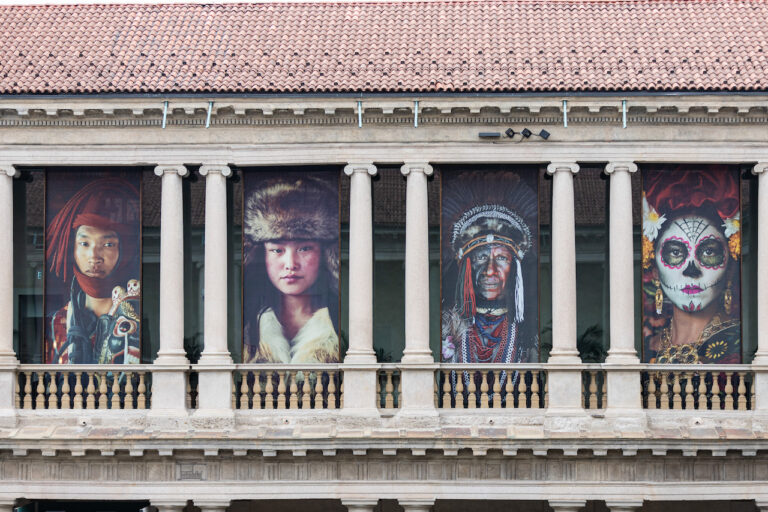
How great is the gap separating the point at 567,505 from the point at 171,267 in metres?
11.1

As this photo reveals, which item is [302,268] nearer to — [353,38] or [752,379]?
[353,38]

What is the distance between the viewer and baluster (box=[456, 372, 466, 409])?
34156 millimetres

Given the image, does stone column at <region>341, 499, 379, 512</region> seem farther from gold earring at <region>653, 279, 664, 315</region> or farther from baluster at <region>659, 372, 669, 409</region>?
gold earring at <region>653, 279, 664, 315</region>

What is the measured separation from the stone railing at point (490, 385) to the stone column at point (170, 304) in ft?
20.5

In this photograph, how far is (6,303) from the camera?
113 ft

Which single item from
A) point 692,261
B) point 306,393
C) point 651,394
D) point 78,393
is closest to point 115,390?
point 78,393

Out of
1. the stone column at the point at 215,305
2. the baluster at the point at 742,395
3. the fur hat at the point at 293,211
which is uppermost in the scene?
the fur hat at the point at 293,211

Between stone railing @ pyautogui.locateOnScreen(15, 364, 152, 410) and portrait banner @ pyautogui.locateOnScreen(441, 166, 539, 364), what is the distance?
297 inches

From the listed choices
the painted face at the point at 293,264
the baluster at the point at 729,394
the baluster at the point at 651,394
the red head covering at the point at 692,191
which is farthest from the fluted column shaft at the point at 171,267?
the baluster at the point at 729,394

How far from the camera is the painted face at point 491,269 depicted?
34844 mm

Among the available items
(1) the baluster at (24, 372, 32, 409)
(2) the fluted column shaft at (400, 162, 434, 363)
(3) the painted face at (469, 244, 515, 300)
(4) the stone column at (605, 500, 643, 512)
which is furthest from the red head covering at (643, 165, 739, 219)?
(1) the baluster at (24, 372, 32, 409)

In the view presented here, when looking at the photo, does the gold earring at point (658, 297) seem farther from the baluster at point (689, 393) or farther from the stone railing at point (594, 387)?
the stone railing at point (594, 387)

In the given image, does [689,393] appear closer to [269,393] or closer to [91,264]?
[269,393]

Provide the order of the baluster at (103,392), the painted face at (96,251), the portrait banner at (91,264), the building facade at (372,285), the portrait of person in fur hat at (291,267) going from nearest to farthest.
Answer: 1. the building facade at (372,285)
2. the baluster at (103,392)
3. the portrait of person in fur hat at (291,267)
4. the portrait banner at (91,264)
5. the painted face at (96,251)
